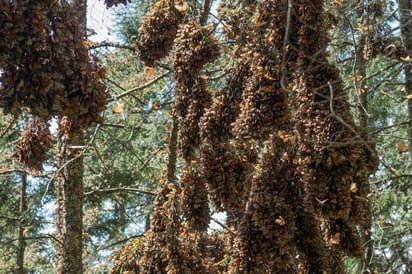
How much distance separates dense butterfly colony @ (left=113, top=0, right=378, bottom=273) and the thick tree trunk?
139 centimetres

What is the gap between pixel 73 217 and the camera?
5625 millimetres

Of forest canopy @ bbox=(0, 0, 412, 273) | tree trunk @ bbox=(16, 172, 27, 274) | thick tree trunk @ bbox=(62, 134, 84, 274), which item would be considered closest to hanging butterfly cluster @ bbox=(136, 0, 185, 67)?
forest canopy @ bbox=(0, 0, 412, 273)

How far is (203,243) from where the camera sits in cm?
533

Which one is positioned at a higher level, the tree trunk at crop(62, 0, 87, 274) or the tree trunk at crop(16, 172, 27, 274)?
the tree trunk at crop(16, 172, 27, 274)

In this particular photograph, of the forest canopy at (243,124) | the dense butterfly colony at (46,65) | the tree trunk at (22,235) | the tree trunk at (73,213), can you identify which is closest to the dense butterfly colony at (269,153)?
the forest canopy at (243,124)

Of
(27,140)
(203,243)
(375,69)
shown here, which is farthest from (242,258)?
(375,69)

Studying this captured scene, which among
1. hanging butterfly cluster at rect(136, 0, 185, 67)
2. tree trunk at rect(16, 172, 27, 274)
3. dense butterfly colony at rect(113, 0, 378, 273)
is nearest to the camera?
dense butterfly colony at rect(113, 0, 378, 273)

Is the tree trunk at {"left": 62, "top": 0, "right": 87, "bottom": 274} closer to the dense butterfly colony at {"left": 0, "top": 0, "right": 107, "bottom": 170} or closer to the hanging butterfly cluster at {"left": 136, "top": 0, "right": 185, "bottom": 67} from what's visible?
the hanging butterfly cluster at {"left": 136, "top": 0, "right": 185, "bottom": 67}

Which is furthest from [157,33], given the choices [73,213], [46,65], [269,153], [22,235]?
[22,235]

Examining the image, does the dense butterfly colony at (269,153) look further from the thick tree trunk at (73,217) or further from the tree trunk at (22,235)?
the tree trunk at (22,235)

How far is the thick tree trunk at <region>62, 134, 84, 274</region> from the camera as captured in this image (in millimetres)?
Result: 5508

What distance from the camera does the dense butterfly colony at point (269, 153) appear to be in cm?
301

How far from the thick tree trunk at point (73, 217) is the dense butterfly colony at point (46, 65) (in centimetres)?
244

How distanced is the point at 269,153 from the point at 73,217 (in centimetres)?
276
